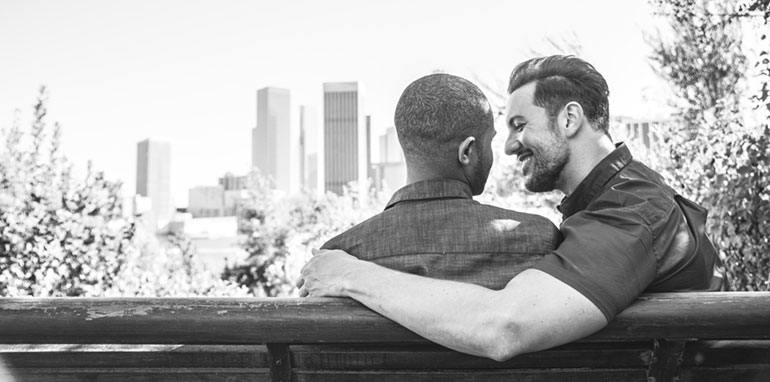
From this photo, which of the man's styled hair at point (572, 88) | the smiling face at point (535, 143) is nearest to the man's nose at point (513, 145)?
the smiling face at point (535, 143)

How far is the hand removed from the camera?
150 cm

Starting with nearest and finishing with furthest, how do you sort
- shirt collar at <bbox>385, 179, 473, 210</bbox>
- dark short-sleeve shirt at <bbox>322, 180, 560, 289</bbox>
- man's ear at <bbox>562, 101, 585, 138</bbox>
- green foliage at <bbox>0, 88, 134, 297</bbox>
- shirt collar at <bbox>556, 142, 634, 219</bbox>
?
1. dark short-sleeve shirt at <bbox>322, 180, 560, 289</bbox>
2. shirt collar at <bbox>385, 179, 473, 210</bbox>
3. shirt collar at <bbox>556, 142, 634, 219</bbox>
4. man's ear at <bbox>562, 101, 585, 138</bbox>
5. green foliage at <bbox>0, 88, 134, 297</bbox>

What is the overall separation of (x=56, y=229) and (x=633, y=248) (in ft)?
17.1

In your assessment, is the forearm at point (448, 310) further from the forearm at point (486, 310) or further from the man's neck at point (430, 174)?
the man's neck at point (430, 174)

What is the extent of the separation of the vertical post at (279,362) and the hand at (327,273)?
0.54ft

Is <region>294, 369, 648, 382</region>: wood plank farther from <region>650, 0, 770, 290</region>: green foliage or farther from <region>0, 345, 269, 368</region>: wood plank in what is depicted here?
<region>650, 0, 770, 290</region>: green foliage

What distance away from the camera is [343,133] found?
591ft

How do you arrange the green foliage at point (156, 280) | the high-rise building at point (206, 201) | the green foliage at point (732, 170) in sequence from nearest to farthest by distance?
the green foliage at point (732, 170) < the green foliage at point (156, 280) < the high-rise building at point (206, 201)

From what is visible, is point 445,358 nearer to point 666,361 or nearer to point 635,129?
point 666,361

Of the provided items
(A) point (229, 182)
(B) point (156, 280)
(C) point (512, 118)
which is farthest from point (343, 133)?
(C) point (512, 118)

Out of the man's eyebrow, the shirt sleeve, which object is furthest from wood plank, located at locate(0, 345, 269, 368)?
the man's eyebrow

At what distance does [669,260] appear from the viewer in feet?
5.51

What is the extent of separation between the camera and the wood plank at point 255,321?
4.28ft

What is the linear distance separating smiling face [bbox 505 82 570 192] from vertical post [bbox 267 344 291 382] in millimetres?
1313
